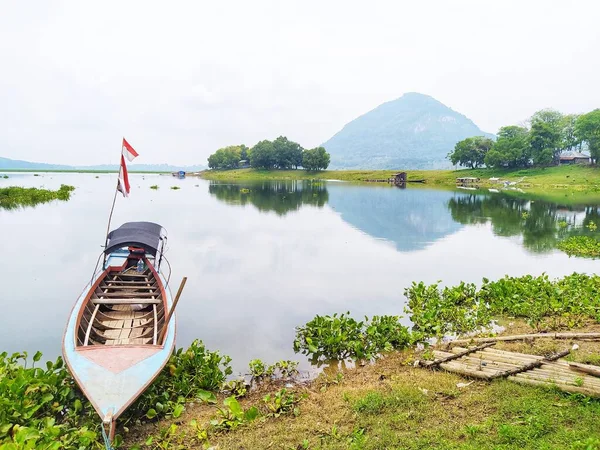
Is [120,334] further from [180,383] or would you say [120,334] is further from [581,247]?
[581,247]

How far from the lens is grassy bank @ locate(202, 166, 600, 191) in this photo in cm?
6988

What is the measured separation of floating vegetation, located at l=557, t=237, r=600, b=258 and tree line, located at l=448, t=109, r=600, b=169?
222 ft

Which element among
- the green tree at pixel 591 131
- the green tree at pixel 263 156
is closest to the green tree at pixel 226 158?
the green tree at pixel 263 156

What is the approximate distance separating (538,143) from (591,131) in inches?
369

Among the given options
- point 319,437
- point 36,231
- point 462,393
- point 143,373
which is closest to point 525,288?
point 462,393

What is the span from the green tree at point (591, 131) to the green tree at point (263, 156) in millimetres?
81796

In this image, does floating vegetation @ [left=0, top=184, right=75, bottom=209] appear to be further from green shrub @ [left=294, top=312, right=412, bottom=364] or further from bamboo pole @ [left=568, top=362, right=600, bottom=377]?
bamboo pole @ [left=568, top=362, right=600, bottom=377]

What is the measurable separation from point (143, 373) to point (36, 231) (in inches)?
972

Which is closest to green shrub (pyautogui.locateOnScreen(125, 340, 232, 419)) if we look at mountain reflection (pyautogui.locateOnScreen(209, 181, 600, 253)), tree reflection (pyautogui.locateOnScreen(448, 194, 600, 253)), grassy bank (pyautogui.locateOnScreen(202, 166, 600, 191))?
mountain reflection (pyautogui.locateOnScreen(209, 181, 600, 253))

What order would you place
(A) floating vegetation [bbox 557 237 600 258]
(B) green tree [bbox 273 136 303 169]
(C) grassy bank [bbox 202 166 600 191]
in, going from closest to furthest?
(A) floating vegetation [bbox 557 237 600 258] → (C) grassy bank [bbox 202 166 600 191] → (B) green tree [bbox 273 136 303 169]

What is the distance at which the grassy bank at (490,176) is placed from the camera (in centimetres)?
6988

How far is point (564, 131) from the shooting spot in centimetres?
9362

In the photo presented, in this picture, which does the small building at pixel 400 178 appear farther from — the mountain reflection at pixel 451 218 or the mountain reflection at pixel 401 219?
the mountain reflection at pixel 451 218

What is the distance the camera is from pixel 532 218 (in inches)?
1309
